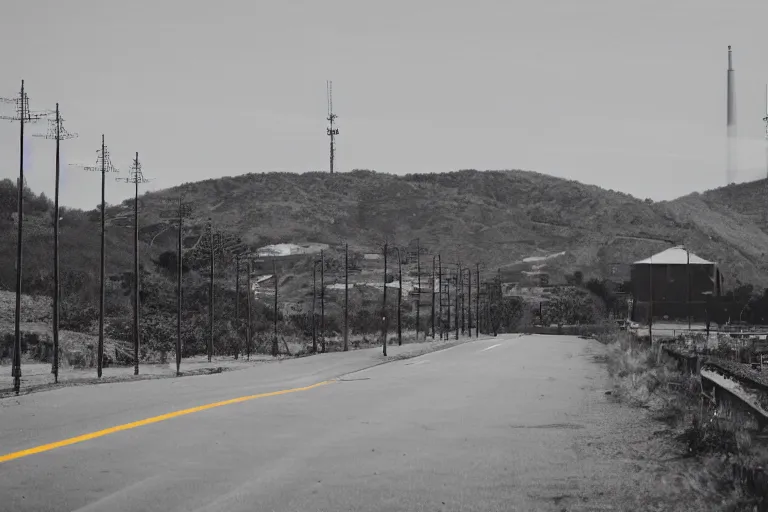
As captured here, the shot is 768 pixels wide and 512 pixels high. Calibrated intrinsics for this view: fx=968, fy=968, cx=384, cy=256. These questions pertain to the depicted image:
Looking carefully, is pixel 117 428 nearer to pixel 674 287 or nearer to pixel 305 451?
pixel 305 451

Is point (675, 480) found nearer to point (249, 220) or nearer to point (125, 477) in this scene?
point (125, 477)

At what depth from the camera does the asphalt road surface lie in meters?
8.20

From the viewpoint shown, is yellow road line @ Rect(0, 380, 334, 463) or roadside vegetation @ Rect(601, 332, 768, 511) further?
yellow road line @ Rect(0, 380, 334, 463)

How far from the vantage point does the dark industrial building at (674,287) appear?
117875mm

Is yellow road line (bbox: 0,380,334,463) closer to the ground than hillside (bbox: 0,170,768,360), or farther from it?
closer to the ground

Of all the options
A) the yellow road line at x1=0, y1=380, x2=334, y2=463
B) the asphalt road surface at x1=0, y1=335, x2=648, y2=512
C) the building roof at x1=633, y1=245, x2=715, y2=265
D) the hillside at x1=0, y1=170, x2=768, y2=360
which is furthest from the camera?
the building roof at x1=633, y1=245, x2=715, y2=265

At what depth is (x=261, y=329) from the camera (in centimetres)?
7975

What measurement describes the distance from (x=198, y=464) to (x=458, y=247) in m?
176

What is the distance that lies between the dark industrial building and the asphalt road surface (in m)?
102

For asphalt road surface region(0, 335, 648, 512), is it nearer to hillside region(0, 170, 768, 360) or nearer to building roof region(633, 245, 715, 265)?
hillside region(0, 170, 768, 360)

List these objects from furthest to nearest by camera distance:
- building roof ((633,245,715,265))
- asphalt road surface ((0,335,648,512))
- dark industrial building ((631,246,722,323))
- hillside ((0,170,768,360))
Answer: building roof ((633,245,715,265)), dark industrial building ((631,246,722,323)), hillside ((0,170,768,360)), asphalt road surface ((0,335,648,512))

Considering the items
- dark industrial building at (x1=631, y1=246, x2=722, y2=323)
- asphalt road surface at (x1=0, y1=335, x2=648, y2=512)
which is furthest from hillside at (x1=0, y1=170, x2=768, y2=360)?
dark industrial building at (x1=631, y1=246, x2=722, y2=323)

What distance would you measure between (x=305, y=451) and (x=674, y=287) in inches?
4505

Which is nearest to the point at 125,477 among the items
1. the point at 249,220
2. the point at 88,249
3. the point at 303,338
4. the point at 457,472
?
the point at 457,472
